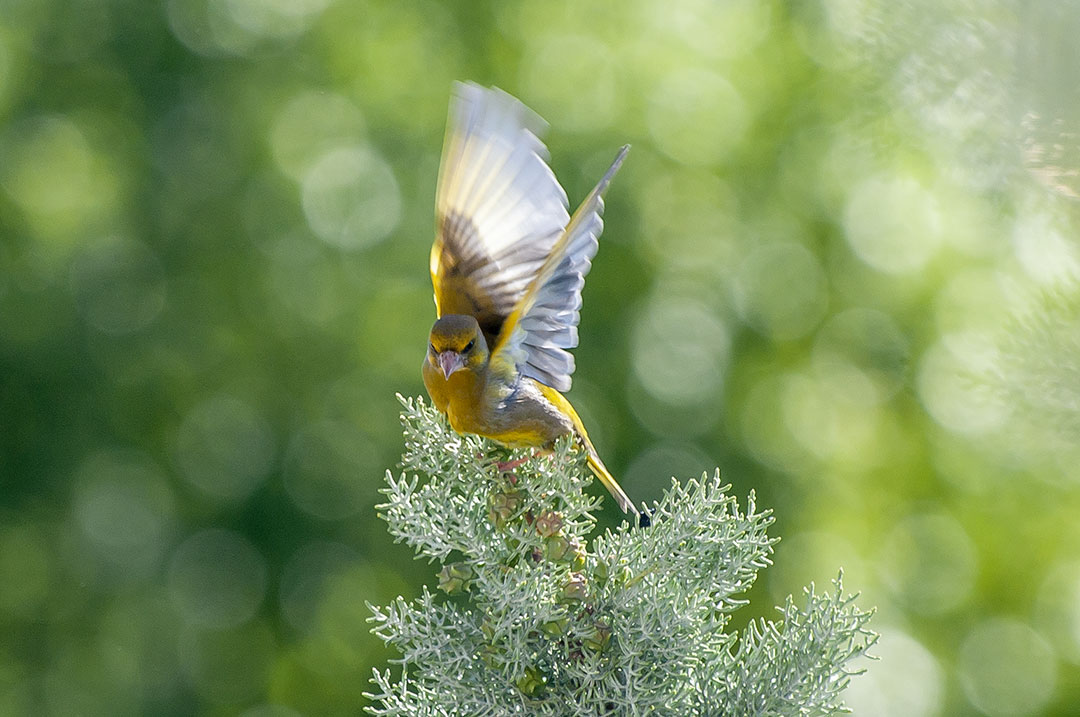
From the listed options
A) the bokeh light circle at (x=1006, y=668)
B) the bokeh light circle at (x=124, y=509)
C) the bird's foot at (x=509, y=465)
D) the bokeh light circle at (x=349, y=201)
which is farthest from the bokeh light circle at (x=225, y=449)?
the bird's foot at (x=509, y=465)

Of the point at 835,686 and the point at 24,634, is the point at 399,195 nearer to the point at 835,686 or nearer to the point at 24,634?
the point at 24,634

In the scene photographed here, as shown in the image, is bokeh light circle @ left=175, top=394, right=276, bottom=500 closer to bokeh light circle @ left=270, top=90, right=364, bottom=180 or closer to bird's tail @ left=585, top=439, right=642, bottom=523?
bokeh light circle @ left=270, top=90, right=364, bottom=180

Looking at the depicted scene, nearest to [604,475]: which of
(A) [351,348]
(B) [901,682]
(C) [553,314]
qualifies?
(C) [553,314]

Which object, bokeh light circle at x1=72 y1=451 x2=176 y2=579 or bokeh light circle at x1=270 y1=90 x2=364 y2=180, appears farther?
bokeh light circle at x1=270 y1=90 x2=364 y2=180

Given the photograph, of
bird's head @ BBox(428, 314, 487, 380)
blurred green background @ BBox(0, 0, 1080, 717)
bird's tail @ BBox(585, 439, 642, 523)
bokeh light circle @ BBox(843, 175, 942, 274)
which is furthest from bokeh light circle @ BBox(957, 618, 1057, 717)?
bird's head @ BBox(428, 314, 487, 380)

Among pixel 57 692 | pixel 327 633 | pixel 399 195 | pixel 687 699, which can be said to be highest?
pixel 687 699

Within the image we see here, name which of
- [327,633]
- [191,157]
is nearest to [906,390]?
[327,633]
